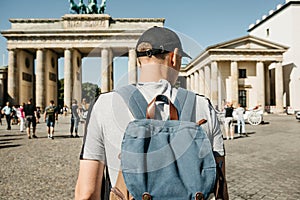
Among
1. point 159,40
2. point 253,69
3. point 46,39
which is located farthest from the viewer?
point 253,69

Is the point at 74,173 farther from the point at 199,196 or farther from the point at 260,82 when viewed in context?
the point at 260,82

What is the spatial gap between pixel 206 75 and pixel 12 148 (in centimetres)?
1139

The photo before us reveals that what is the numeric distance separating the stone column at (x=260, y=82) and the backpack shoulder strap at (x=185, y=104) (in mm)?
48101

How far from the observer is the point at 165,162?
1228 mm

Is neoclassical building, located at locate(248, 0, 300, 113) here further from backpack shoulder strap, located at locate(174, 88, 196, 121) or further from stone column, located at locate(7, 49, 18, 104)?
backpack shoulder strap, located at locate(174, 88, 196, 121)

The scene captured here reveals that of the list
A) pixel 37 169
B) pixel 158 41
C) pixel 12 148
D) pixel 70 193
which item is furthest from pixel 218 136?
pixel 12 148

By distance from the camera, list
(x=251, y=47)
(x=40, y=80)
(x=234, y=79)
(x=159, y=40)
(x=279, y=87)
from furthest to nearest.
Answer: (x=40, y=80)
(x=279, y=87)
(x=251, y=47)
(x=234, y=79)
(x=159, y=40)

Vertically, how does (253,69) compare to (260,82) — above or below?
above

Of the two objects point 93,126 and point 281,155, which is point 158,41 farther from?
point 281,155

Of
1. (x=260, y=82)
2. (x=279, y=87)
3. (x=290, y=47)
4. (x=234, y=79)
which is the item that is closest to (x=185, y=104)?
(x=234, y=79)

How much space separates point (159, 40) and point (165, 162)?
1.87 ft

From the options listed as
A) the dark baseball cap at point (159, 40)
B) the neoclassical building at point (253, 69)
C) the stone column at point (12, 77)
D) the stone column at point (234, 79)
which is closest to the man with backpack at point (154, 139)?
the dark baseball cap at point (159, 40)

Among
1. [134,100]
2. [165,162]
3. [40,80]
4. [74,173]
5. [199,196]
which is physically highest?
[40,80]

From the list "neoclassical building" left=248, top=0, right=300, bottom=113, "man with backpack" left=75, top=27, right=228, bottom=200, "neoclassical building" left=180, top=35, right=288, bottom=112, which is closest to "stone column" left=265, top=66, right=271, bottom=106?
"neoclassical building" left=180, top=35, right=288, bottom=112
